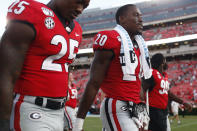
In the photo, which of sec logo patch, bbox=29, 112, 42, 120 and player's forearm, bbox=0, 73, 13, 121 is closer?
player's forearm, bbox=0, 73, 13, 121

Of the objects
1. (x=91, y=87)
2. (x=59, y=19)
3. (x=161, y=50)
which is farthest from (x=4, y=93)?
(x=161, y=50)

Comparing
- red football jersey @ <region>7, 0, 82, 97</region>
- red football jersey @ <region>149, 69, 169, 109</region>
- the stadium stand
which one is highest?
the stadium stand

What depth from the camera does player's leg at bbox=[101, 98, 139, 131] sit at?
237 centimetres

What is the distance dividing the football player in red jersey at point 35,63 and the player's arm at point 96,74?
2.11 ft

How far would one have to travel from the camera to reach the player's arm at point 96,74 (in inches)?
92.1

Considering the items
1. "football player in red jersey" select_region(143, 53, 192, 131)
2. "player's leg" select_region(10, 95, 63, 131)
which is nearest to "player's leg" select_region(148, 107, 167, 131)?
"football player in red jersey" select_region(143, 53, 192, 131)

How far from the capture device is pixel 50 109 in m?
1.58

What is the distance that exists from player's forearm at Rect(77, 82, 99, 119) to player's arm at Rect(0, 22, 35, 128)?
39.0 inches

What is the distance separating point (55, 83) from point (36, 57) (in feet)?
0.69

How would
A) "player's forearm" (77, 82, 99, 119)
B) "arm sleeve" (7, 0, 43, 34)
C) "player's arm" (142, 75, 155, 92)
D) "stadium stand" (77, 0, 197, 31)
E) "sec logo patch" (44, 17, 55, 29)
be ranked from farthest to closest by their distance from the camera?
1. "stadium stand" (77, 0, 197, 31)
2. "player's arm" (142, 75, 155, 92)
3. "player's forearm" (77, 82, 99, 119)
4. "sec logo patch" (44, 17, 55, 29)
5. "arm sleeve" (7, 0, 43, 34)

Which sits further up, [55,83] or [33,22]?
[33,22]

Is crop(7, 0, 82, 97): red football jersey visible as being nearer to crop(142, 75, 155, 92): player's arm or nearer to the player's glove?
the player's glove

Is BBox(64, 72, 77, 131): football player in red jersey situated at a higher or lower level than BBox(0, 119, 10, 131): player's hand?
lower

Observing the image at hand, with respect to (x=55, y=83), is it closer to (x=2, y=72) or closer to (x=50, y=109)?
(x=50, y=109)
